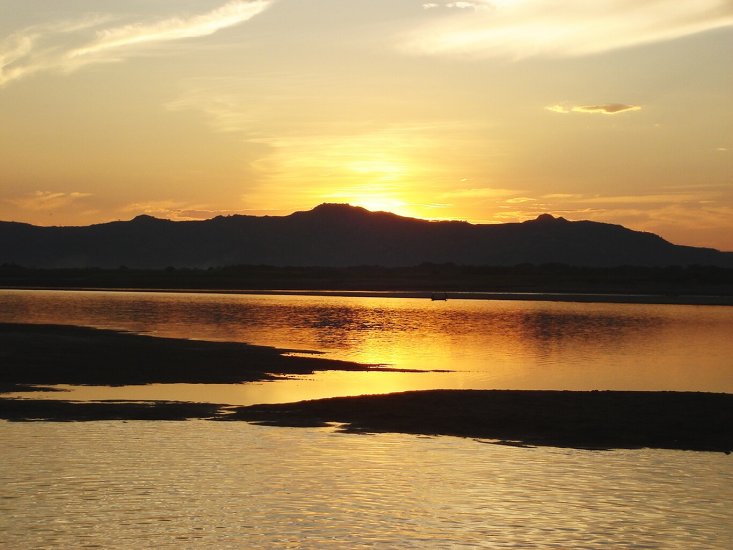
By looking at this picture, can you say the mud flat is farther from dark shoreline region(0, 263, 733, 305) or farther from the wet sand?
dark shoreline region(0, 263, 733, 305)

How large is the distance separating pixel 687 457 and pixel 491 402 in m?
7.92

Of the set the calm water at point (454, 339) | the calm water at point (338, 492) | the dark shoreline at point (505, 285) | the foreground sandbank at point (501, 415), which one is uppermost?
the dark shoreline at point (505, 285)

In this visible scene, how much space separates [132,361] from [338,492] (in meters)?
24.5

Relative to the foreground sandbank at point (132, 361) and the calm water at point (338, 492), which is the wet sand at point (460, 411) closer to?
the foreground sandbank at point (132, 361)

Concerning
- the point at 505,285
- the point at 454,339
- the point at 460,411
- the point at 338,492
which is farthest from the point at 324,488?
the point at 505,285

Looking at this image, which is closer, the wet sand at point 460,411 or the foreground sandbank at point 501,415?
the foreground sandbank at point 501,415

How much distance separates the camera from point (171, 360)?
135 ft

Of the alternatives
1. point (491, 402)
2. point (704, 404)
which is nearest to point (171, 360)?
point (491, 402)

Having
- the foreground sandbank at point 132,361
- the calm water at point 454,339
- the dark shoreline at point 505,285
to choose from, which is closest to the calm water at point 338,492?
the calm water at point 454,339

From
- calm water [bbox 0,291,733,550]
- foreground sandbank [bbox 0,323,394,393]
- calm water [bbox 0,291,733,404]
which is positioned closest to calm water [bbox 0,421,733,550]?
calm water [bbox 0,291,733,550]

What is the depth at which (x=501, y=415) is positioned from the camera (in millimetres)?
27078

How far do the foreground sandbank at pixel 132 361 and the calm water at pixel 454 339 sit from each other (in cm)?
229

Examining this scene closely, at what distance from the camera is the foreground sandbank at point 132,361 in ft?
117

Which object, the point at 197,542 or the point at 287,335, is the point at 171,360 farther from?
the point at 197,542
